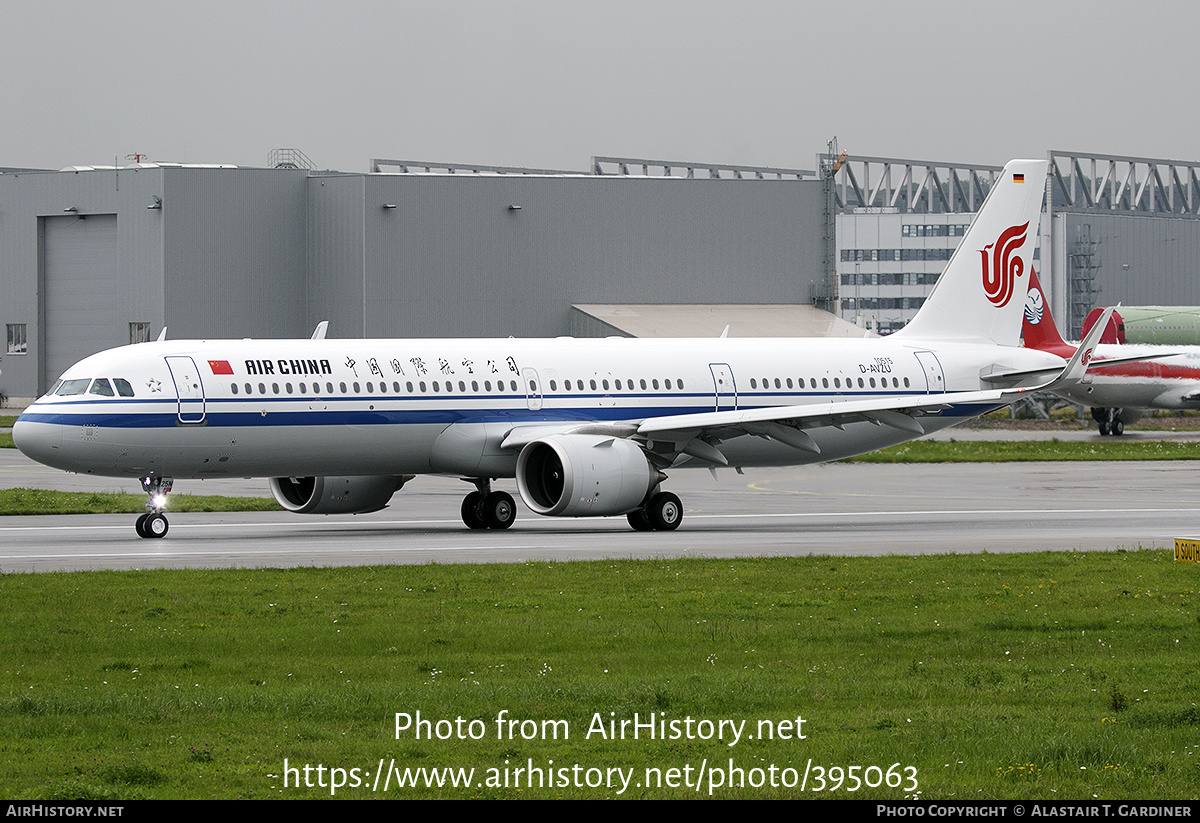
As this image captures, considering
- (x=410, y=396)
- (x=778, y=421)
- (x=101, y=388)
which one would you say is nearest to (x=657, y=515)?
(x=778, y=421)

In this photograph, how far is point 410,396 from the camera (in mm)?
31156

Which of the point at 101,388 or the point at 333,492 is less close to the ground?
the point at 101,388

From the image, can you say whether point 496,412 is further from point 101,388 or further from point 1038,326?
point 1038,326

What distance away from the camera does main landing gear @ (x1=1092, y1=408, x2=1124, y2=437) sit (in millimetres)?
70188

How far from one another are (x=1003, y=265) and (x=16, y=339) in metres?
64.6

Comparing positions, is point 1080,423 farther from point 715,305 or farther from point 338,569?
point 338,569

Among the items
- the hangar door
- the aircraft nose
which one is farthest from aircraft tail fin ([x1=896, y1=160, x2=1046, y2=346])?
the hangar door

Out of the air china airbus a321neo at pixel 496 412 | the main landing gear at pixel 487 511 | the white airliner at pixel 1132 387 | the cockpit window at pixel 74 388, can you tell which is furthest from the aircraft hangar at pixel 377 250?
the cockpit window at pixel 74 388

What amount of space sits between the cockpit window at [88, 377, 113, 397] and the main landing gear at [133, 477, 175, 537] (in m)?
1.79

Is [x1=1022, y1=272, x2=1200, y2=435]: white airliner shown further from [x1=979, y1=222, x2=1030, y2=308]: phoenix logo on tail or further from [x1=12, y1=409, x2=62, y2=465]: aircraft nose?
[x1=12, y1=409, x2=62, y2=465]: aircraft nose

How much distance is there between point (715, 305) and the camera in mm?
84812

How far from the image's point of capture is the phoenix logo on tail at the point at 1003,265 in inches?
1512

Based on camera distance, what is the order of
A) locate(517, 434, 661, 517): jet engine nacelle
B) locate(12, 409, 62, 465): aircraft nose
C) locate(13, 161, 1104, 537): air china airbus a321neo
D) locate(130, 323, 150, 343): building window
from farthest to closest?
1. locate(130, 323, 150, 343): building window
2. locate(517, 434, 661, 517): jet engine nacelle
3. locate(13, 161, 1104, 537): air china airbus a321neo
4. locate(12, 409, 62, 465): aircraft nose
